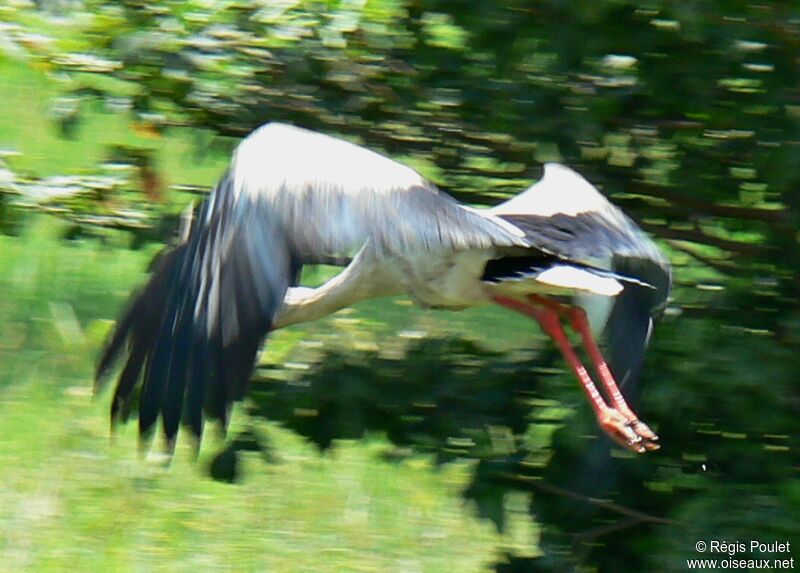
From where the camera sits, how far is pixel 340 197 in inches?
140

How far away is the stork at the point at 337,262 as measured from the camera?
3438mm

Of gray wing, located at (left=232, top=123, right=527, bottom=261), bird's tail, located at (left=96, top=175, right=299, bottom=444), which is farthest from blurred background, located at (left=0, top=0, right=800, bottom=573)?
bird's tail, located at (left=96, top=175, right=299, bottom=444)

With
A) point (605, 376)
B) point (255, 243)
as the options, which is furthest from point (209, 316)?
point (605, 376)

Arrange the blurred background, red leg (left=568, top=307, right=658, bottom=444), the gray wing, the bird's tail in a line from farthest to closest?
red leg (left=568, top=307, right=658, bottom=444)
the blurred background
the gray wing
the bird's tail

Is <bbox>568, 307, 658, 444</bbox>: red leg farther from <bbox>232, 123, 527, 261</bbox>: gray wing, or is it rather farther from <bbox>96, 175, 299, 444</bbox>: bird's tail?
<bbox>96, 175, 299, 444</bbox>: bird's tail

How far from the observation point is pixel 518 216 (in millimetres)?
4125

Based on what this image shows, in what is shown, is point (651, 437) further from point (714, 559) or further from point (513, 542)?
point (513, 542)

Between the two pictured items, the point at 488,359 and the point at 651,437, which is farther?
the point at 488,359

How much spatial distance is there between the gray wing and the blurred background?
1.30ft

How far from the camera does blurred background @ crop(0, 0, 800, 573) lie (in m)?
3.68

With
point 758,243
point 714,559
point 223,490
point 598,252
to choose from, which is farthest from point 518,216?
point 223,490

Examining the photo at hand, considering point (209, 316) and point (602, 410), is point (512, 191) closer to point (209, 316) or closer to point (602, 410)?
point (602, 410)

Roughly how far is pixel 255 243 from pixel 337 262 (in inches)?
28.9

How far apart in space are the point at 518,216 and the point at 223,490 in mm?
1849
